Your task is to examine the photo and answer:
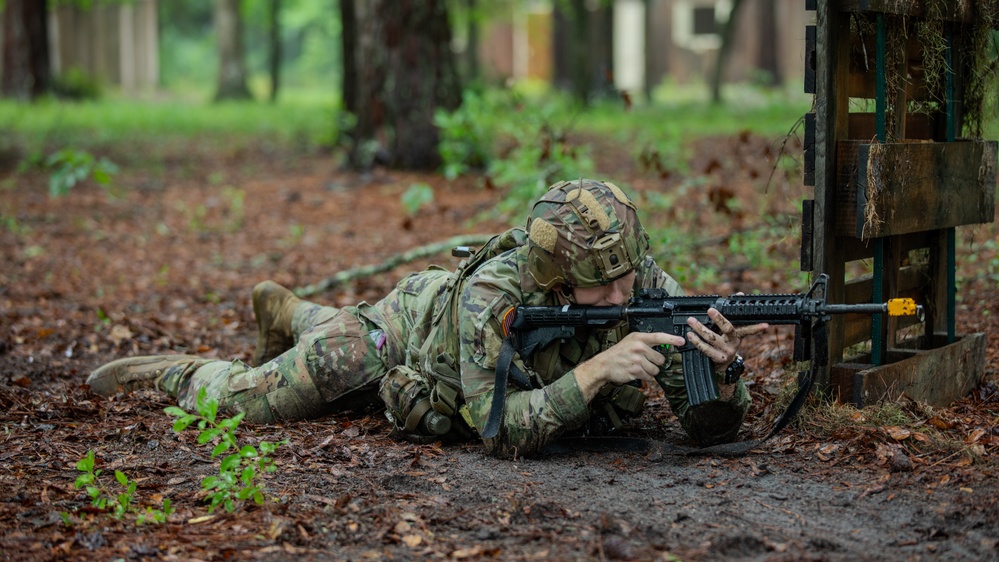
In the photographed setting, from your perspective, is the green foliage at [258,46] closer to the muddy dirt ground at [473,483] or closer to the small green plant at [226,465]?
the muddy dirt ground at [473,483]

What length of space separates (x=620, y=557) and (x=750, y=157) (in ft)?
38.5

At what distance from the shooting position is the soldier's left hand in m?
4.07

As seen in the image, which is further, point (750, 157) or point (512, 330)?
point (750, 157)

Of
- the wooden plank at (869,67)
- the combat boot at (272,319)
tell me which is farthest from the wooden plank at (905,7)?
the combat boot at (272,319)

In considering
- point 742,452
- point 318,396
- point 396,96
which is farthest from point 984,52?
point 396,96

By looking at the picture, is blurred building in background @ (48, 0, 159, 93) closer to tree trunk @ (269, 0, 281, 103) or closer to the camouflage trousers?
tree trunk @ (269, 0, 281, 103)

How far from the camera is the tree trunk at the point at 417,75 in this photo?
12609 mm

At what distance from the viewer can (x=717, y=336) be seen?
4.10 meters

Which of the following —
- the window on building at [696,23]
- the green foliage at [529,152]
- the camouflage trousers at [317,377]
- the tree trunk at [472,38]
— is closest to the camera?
the camouflage trousers at [317,377]

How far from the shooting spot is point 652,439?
15.6ft

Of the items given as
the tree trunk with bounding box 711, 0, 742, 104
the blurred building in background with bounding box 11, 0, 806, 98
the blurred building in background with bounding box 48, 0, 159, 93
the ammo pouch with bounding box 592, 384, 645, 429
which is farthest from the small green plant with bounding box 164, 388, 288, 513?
the blurred building in background with bounding box 48, 0, 159, 93

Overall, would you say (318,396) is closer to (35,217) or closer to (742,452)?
(742,452)

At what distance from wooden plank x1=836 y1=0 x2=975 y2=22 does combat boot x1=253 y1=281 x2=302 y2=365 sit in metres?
3.33

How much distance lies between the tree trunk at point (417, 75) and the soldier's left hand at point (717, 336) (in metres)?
9.23
